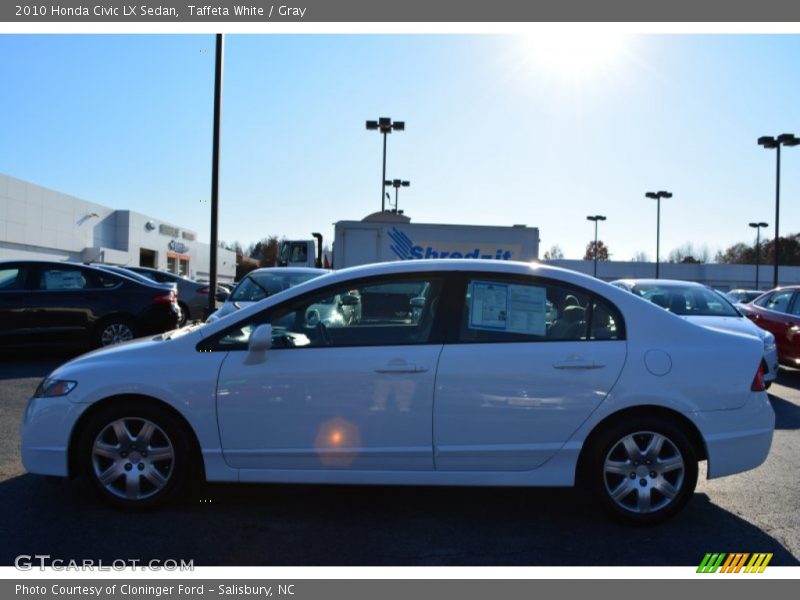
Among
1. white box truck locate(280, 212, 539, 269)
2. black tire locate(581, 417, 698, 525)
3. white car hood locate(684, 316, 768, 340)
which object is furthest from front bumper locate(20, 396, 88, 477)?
white box truck locate(280, 212, 539, 269)

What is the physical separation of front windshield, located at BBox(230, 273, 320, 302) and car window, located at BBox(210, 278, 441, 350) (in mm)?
5197

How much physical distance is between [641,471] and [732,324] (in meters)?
4.69

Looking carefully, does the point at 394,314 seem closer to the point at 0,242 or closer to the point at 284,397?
the point at 284,397

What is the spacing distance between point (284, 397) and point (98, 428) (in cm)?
117

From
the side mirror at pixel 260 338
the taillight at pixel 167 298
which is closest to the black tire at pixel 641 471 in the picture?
the side mirror at pixel 260 338

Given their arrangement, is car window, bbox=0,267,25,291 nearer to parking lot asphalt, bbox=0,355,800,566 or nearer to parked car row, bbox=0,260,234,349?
parked car row, bbox=0,260,234,349

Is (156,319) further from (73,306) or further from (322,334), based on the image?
(322,334)

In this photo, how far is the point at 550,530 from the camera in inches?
153

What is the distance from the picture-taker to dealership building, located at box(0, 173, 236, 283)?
3466cm

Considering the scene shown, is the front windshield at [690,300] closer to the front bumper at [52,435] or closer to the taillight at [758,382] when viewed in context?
the taillight at [758,382]

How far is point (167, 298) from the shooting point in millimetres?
10484

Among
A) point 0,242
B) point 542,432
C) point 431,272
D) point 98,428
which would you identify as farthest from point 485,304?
point 0,242

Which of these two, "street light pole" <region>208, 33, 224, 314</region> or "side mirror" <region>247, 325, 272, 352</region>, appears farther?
"street light pole" <region>208, 33, 224, 314</region>

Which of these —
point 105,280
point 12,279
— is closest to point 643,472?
point 105,280
